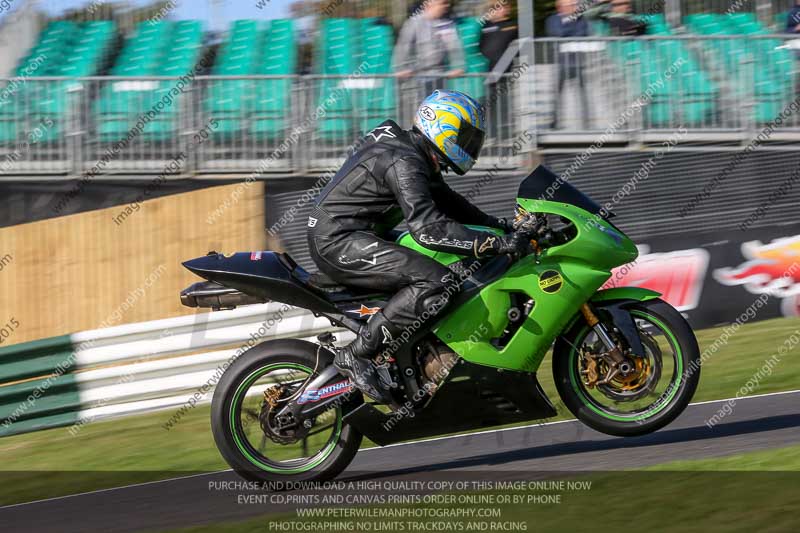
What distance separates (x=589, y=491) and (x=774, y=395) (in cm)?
315

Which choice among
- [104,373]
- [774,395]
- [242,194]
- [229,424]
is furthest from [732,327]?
[229,424]

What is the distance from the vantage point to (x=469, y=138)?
608 centimetres

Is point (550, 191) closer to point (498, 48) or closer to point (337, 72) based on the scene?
point (498, 48)

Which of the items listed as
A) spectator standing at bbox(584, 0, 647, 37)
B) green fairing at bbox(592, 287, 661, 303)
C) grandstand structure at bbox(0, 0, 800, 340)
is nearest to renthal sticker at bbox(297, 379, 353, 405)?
green fairing at bbox(592, 287, 661, 303)

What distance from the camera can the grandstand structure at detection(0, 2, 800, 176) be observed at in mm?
12227

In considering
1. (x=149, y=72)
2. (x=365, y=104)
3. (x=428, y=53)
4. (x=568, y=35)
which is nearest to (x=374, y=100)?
(x=365, y=104)

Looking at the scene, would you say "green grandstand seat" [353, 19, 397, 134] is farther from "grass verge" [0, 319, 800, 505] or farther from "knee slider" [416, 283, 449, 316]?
"knee slider" [416, 283, 449, 316]

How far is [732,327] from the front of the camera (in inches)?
450

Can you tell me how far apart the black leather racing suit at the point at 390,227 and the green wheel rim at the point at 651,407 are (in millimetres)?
842

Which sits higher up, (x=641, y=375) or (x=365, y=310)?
(x=365, y=310)

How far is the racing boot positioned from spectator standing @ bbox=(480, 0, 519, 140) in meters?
6.60

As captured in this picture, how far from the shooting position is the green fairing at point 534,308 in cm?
609

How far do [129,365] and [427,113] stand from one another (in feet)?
16.4

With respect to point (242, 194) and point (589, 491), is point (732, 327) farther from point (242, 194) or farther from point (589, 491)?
point (589, 491)
